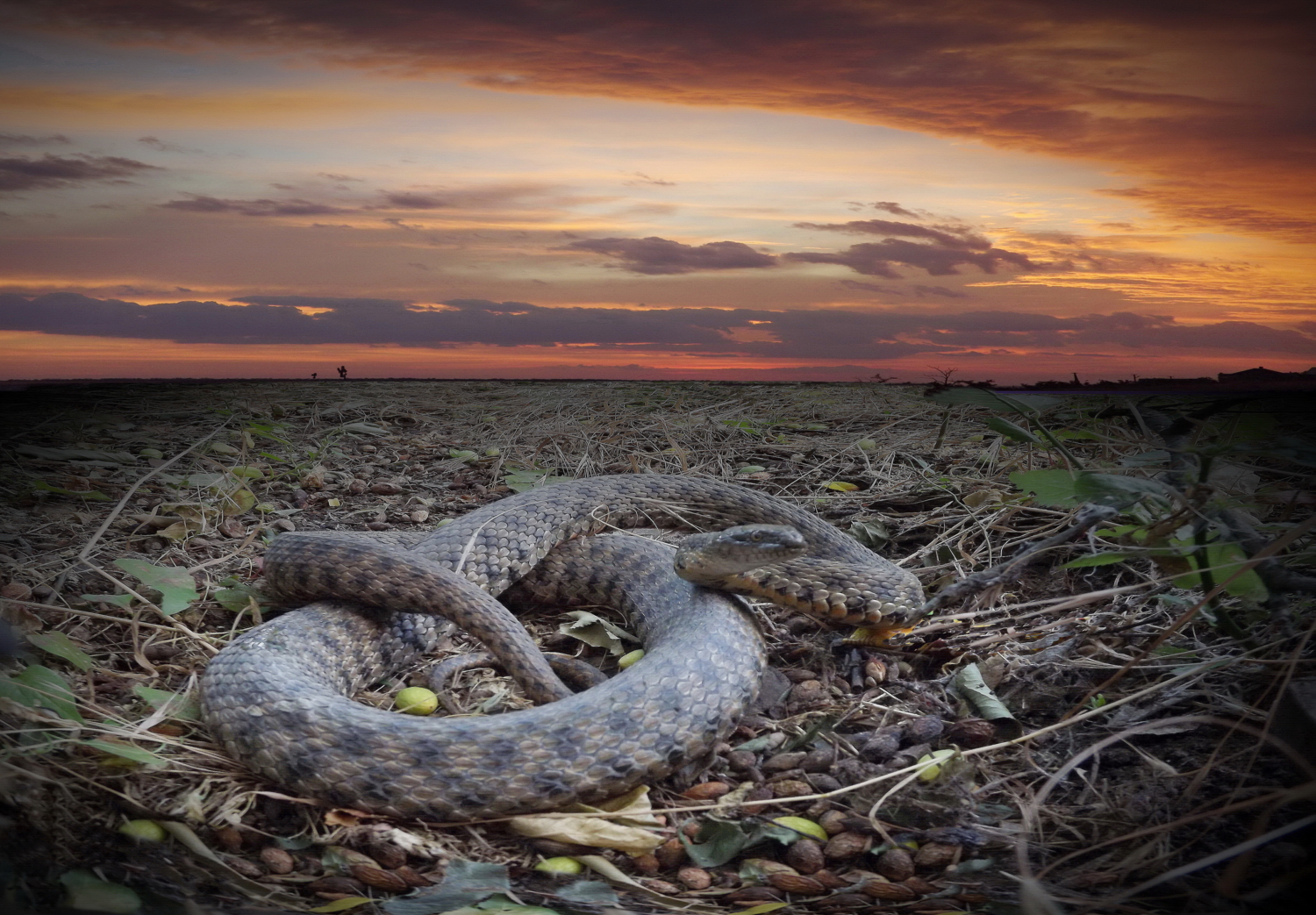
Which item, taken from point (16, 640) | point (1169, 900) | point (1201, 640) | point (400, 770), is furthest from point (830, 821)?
point (16, 640)

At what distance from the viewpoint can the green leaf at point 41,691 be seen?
188 centimetres

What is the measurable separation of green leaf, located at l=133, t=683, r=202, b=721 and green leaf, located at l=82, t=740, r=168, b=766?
0.31 metres

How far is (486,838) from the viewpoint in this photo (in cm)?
187

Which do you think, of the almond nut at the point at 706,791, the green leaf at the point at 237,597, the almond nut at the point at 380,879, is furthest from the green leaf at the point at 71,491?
the almond nut at the point at 706,791

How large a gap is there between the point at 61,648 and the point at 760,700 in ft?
6.38

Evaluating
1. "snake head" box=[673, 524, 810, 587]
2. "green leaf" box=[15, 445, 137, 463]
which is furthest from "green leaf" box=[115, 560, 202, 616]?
"snake head" box=[673, 524, 810, 587]

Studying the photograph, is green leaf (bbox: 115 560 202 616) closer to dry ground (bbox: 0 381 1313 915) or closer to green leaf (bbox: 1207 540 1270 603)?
dry ground (bbox: 0 381 1313 915)

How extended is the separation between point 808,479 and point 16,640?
9.10ft

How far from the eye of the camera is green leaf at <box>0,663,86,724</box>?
1882 mm

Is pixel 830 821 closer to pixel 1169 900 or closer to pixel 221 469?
pixel 1169 900

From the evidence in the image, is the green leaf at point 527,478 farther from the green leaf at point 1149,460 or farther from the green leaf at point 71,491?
the green leaf at point 1149,460

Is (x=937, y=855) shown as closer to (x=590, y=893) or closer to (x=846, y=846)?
(x=846, y=846)

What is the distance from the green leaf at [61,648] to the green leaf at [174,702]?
0.16m

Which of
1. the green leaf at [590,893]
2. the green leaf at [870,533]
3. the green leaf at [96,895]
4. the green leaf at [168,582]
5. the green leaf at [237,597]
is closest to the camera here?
the green leaf at [96,895]
